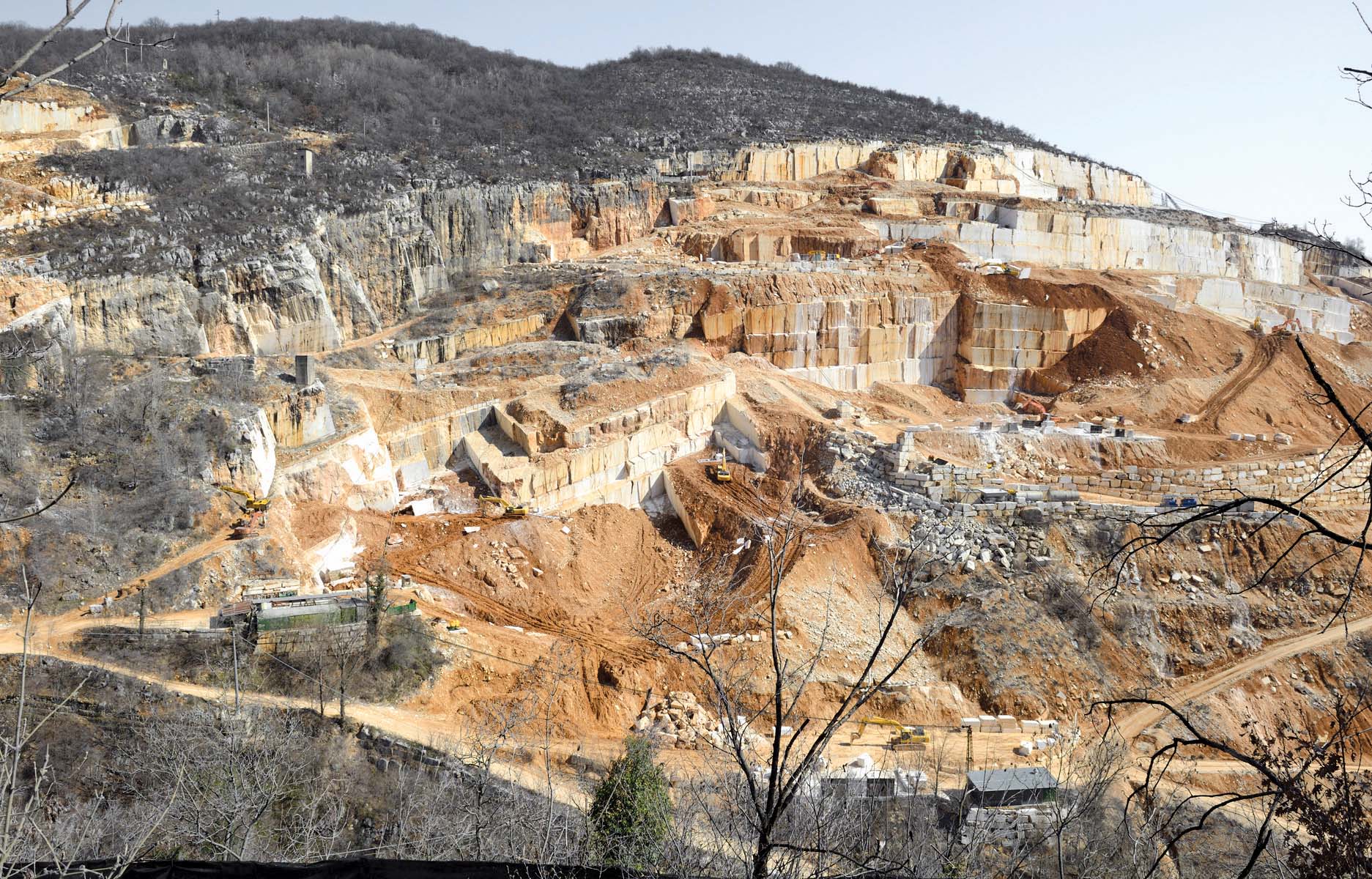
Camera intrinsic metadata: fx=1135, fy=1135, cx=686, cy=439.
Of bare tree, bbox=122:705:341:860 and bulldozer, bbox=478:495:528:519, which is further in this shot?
bulldozer, bbox=478:495:528:519

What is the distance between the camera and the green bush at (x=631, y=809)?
47.3 ft

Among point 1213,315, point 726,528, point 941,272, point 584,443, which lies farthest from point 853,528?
point 1213,315

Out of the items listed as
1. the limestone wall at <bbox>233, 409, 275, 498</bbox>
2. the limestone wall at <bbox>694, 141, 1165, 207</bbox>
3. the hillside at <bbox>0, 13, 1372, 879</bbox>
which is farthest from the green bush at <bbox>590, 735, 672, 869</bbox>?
the limestone wall at <bbox>694, 141, 1165, 207</bbox>

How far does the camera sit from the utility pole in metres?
20.5

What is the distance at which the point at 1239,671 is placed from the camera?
2944 cm

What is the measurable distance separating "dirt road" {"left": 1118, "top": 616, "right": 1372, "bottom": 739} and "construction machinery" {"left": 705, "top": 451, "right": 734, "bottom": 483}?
44.7 feet

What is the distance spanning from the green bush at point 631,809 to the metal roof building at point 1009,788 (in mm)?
7655

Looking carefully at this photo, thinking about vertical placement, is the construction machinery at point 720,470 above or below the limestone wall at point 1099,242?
below

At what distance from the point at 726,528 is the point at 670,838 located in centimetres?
1960

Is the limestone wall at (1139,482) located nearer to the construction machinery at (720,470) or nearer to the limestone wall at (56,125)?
the construction machinery at (720,470)

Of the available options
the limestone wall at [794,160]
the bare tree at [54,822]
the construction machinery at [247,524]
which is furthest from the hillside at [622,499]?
the limestone wall at [794,160]

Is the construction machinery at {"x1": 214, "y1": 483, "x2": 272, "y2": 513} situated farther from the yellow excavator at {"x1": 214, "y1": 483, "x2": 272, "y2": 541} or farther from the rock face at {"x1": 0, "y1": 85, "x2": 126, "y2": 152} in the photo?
the rock face at {"x1": 0, "y1": 85, "x2": 126, "y2": 152}

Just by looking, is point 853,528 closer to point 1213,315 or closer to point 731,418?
point 731,418

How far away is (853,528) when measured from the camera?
32.0m
